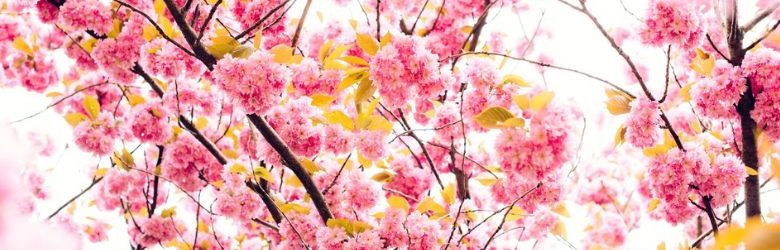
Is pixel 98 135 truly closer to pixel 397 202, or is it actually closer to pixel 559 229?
pixel 397 202

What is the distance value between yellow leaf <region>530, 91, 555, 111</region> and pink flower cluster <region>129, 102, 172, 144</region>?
233 cm

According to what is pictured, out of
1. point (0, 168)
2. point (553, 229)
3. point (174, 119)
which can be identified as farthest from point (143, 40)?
point (0, 168)

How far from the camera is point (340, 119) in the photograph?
2805 millimetres

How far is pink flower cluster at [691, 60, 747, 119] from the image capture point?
2604 millimetres

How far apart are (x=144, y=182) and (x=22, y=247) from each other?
415 centimetres

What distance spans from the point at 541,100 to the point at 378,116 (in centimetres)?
88

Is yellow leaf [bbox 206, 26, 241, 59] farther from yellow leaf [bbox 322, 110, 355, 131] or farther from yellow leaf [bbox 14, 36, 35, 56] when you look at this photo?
yellow leaf [bbox 14, 36, 35, 56]

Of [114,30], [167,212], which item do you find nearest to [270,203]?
[114,30]

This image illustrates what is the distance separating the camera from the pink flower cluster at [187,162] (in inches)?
141

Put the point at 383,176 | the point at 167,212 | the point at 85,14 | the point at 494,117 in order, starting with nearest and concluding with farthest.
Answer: the point at 494,117, the point at 85,14, the point at 383,176, the point at 167,212

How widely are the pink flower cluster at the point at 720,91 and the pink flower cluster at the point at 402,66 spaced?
1196 millimetres

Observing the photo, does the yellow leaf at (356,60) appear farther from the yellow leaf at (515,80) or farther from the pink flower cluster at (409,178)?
the pink flower cluster at (409,178)

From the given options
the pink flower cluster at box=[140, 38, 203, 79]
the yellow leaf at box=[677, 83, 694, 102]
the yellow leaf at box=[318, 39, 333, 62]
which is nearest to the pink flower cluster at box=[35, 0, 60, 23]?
the pink flower cluster at box=[140, 38, 203, 79]

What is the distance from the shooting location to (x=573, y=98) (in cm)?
431
